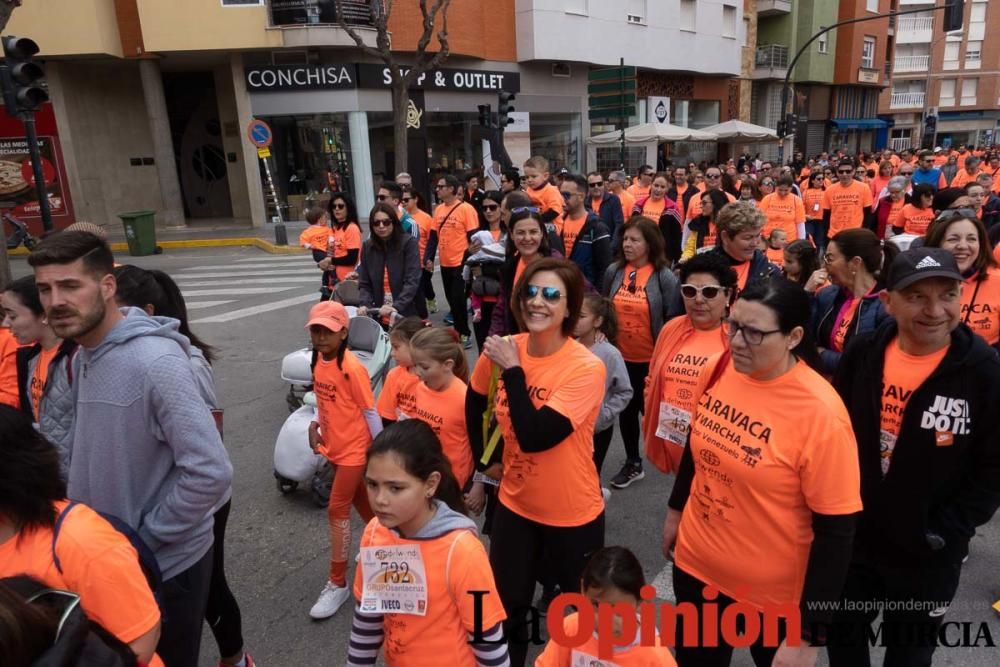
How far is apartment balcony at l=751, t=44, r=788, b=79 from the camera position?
120 feet

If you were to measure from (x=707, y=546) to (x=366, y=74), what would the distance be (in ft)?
69.8

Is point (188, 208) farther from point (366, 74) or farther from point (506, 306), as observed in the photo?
point (506, 306)

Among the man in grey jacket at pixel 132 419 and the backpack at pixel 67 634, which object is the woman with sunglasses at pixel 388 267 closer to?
the man in grey jacket at pixel 132 419

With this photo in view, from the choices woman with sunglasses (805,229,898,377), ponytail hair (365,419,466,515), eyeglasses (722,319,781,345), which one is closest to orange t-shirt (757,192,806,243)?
woman with sunglasses (805,229,898,377)

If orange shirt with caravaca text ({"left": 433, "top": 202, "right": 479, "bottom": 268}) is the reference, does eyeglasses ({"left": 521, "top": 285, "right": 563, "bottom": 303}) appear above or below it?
above

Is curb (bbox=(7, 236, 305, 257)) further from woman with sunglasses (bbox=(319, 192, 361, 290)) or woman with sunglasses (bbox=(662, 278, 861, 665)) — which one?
woman with sunglasses (bbox=(662, 278, 861, 665))

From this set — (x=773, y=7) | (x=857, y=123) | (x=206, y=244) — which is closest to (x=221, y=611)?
(x=206, y=244)

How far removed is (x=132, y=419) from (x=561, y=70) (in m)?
27.9

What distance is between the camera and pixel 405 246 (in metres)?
6.13

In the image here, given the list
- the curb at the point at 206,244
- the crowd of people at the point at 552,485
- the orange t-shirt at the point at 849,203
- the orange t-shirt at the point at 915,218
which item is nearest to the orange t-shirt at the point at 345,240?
the crowd of people at the point at 552,485

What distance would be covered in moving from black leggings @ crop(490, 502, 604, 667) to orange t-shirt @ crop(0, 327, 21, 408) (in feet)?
9.24

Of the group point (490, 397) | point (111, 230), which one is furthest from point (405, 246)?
point (111, 230)

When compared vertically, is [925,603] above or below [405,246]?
below

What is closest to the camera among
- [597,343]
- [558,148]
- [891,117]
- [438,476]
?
[438,476]
